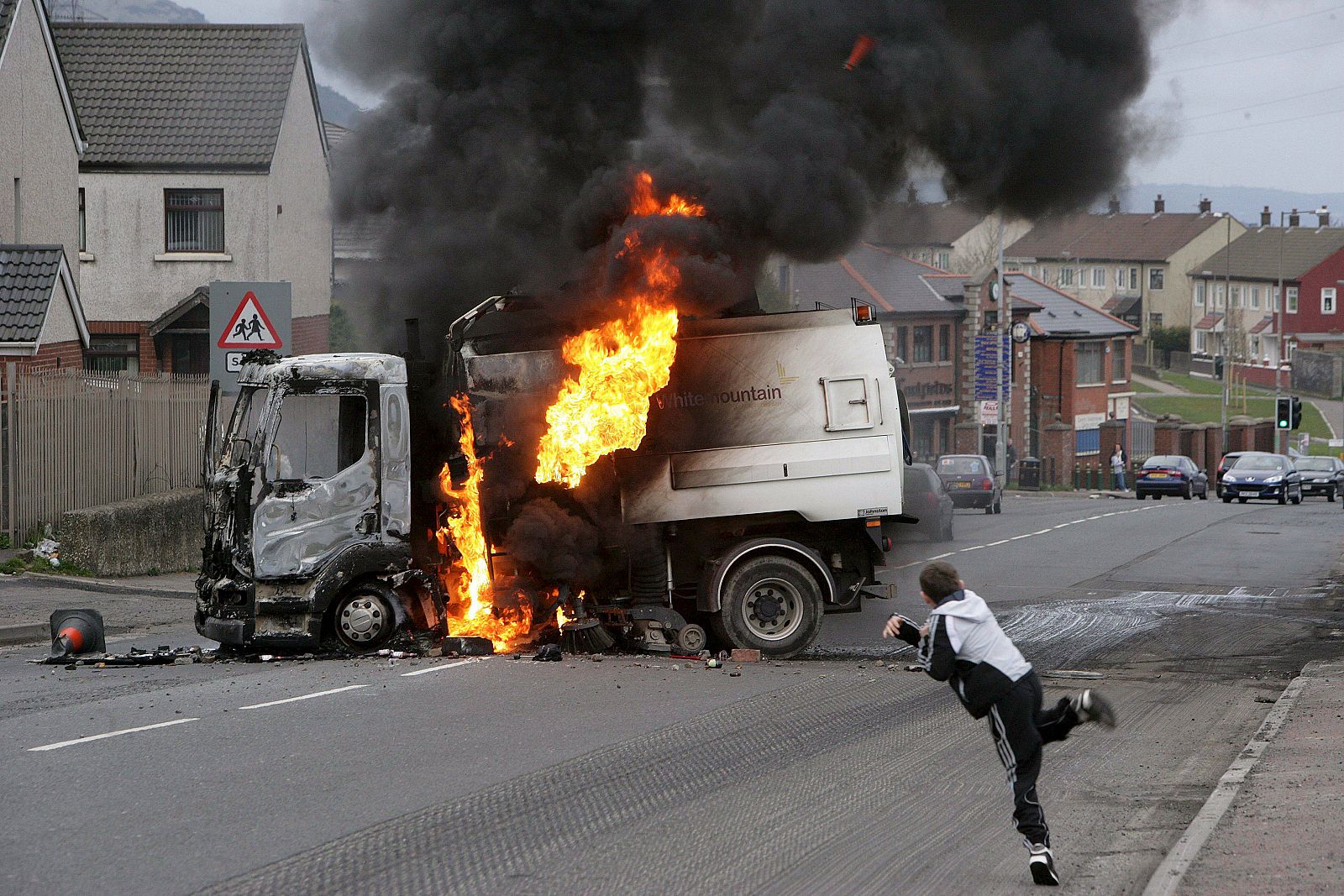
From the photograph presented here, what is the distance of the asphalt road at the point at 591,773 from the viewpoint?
6211 mm

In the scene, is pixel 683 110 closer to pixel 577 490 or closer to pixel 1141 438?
pixel 577 490

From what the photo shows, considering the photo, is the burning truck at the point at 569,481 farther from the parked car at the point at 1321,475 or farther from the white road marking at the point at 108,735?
the parked car at the point at 1321,475

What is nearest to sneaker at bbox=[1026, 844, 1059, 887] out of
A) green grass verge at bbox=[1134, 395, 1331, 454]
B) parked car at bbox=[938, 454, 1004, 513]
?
parked car at bbox=[938, 454, 1004, 513]

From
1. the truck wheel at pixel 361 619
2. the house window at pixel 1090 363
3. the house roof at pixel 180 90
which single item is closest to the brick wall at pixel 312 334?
the house roof at pixel 180 90

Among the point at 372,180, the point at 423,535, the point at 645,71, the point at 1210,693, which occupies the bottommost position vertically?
the point at 1210,693

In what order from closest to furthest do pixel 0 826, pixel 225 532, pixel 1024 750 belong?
pixel 1024 750 → pixel 0 826 → pixel 225 532

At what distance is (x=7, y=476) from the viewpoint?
1753cm

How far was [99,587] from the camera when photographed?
16.5 meters

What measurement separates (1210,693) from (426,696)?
19.3 ft

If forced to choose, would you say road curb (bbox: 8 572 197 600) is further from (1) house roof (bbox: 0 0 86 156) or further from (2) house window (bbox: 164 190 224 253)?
(2) house window (bbox: 164 190 224 253)

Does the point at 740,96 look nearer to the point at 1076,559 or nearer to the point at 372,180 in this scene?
the point at 372,180

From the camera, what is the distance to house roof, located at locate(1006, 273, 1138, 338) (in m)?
61.5

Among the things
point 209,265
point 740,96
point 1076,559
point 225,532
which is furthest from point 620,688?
point 209,265

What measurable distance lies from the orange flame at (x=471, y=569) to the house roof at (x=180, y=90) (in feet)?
60.1
